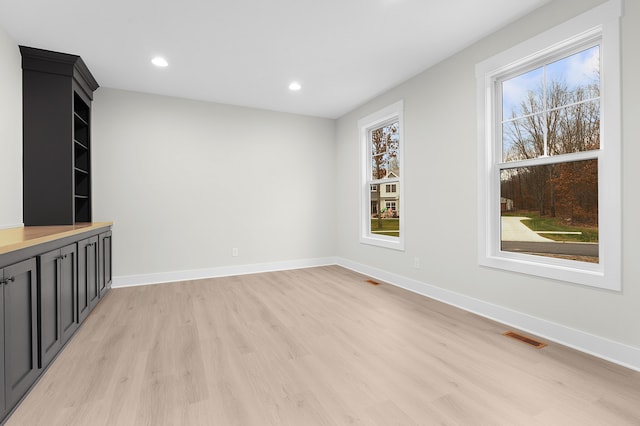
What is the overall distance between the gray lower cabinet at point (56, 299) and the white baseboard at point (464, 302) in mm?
1798

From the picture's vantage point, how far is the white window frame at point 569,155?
2.07 m

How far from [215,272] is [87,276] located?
6.17ft

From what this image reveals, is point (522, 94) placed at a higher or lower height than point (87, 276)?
higher

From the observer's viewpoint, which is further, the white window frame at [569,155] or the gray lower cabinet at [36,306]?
the white window frame at [569,155]

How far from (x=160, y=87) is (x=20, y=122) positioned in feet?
5.04

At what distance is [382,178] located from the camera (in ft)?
15.2

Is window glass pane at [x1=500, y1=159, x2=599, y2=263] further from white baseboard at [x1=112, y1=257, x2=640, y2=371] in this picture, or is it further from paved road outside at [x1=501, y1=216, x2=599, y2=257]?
white baseboard at [x1=112, y1=257, x2=640, y2=371]

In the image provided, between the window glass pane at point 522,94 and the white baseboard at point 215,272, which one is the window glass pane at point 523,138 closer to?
the window glass pane at point 522,94

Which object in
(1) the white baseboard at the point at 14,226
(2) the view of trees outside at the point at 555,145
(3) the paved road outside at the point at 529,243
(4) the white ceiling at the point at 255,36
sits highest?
(4) the white ceiling at the point at 255,36

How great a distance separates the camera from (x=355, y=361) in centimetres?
212

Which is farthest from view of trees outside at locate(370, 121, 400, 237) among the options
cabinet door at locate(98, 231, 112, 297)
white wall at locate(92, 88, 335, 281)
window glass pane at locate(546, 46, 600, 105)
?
cabinet door at locate(98, 231, 112, 297)

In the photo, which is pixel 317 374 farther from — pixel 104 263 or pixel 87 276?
pixel 104 263

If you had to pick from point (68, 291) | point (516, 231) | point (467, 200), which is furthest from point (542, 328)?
point (68, 291)

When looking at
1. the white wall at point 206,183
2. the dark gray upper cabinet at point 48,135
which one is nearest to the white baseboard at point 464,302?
the white wall at point 206,183
